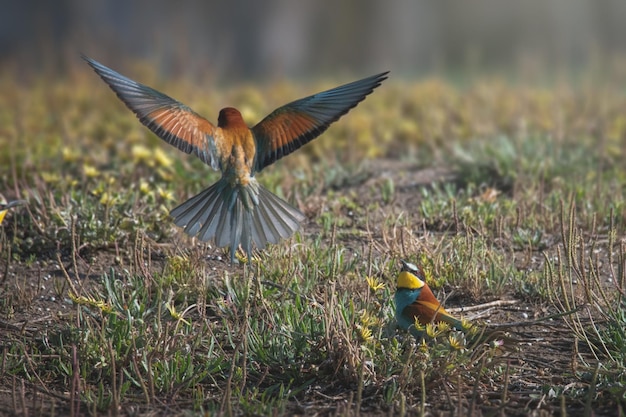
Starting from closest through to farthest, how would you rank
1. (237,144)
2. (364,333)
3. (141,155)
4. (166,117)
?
(364,333) → (166,117) → (237,144) → (141,155)

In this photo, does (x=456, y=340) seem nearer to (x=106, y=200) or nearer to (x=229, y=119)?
(x=229, y=119)

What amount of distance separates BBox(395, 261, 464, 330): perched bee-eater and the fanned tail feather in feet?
2.37

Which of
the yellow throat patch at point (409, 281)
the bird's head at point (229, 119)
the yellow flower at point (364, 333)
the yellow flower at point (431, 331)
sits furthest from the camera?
the bird's head at point (229, 119)

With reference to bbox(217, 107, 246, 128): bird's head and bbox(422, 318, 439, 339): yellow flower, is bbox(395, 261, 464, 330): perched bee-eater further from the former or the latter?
bbox(217, 107, 246, 128): bird's head

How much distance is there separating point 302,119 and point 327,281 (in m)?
0.78

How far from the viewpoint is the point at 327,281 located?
13.3 ft

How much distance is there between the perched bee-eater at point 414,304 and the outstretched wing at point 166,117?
113 centimetres

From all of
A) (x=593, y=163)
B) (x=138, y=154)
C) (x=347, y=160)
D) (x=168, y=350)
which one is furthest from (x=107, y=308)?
(x=593, y=163)

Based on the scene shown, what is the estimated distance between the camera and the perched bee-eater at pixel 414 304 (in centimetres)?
368

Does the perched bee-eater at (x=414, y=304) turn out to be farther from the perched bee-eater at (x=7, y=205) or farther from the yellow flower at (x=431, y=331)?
the perched bee-eater at (x=7, y=205)

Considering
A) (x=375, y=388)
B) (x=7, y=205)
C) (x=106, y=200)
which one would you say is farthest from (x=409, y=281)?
(x=7, y=205)

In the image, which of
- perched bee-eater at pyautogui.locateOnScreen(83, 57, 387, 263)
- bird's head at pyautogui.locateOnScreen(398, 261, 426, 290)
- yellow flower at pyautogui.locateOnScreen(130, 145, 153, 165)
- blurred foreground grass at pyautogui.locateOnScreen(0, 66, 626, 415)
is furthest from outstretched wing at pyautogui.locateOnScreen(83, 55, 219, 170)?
yellow flower at pyautogui.locateOnScreen(130, 145, 153, 165)

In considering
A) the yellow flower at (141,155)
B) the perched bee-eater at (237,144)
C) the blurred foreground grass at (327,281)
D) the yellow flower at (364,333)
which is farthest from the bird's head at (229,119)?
the yellow flower at (141,155)

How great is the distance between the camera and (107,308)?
3760 mm
